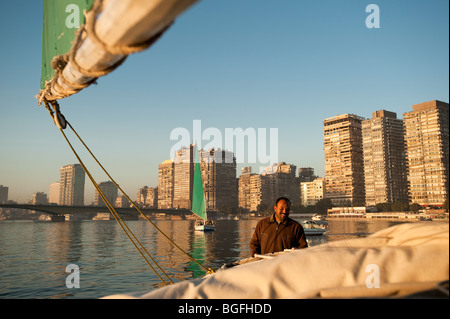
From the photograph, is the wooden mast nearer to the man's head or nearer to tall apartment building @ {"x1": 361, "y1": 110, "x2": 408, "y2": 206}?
the man's head

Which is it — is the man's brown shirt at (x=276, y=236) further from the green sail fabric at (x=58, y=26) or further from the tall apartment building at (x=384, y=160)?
the tall apartment building at (x=384, y=160)

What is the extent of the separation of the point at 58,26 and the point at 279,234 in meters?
5.17

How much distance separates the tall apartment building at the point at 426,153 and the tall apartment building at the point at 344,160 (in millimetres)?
24602

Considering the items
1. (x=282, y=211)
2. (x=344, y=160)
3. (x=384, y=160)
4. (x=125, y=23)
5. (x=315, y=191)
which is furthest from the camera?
(x=315, y=191)

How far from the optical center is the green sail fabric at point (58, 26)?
490 cm

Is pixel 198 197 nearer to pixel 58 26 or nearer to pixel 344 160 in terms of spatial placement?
pixel 58 26

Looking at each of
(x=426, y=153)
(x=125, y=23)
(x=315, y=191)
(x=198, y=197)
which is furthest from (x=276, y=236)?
(x=315, y=191)

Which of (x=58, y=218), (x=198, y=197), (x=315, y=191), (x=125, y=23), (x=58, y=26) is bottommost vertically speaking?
(x=58, y=218)

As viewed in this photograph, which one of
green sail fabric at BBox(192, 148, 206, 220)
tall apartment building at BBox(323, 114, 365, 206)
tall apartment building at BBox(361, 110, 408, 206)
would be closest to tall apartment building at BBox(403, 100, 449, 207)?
tall apartment building at BBox(361, 110, 408, 206)

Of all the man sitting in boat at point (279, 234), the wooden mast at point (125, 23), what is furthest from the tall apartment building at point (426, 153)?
the wooden mast at point (125, 23)

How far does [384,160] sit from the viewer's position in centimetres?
15150
